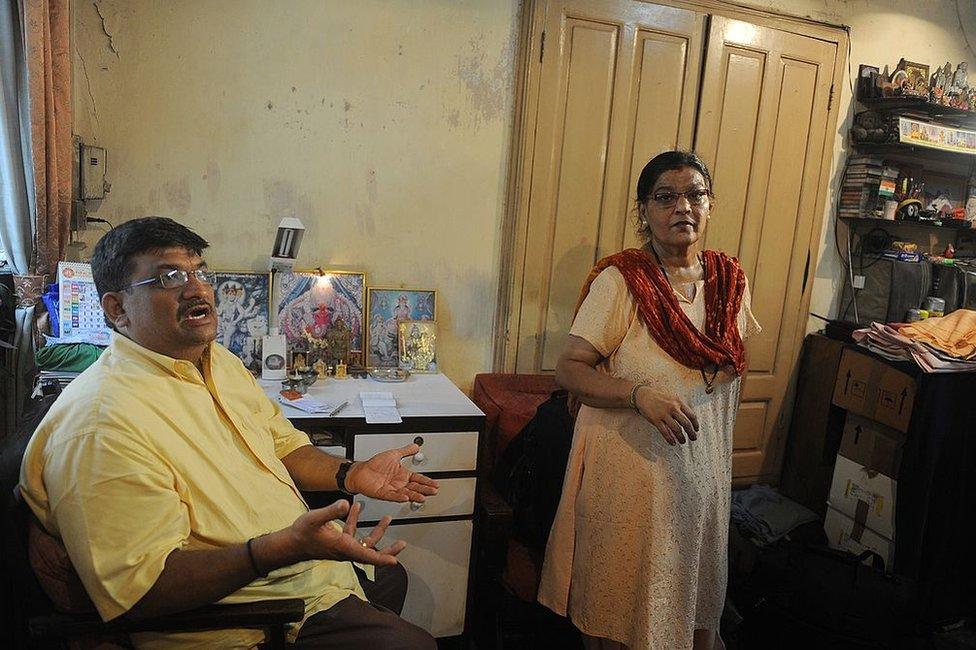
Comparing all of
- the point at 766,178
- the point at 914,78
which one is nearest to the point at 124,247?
the point at 766,178

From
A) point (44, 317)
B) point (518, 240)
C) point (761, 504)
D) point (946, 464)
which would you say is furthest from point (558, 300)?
point (44, 317)

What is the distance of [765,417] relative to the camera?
344 cm

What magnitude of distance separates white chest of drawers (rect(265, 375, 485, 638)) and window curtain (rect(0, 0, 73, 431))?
2.56 ft

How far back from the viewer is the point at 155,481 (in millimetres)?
1188

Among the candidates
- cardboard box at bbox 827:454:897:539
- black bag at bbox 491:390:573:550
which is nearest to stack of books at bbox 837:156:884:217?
cardboard box at bbox 827:454:897:539

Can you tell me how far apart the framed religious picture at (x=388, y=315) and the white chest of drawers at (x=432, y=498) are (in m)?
0.42

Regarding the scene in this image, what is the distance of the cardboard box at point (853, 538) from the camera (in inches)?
111

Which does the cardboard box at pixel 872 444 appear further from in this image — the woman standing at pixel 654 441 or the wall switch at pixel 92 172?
the wall switch at pixel 92 172

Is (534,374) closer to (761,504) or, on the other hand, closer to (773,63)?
(761,504)

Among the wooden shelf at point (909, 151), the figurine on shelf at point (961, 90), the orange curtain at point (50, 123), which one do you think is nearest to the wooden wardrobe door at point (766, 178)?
the wooden shelf at point (909, 151)

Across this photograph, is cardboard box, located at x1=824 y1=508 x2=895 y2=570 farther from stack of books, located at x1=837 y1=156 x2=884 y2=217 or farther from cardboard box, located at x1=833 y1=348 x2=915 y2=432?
stack of books, located at x1=837 y1=156 x2=884 y2=217

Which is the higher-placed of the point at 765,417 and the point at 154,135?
the point at 154,135

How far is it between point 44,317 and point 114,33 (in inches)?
41.1

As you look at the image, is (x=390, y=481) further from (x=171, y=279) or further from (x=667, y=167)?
(x=667, y=167)
